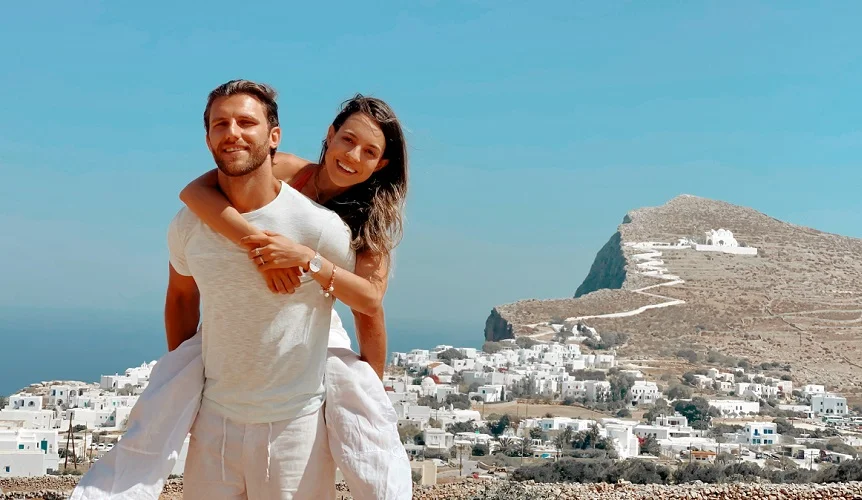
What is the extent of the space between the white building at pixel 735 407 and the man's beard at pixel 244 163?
1385 inches

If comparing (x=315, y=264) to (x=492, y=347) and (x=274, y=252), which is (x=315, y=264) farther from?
(x=492, y=347)

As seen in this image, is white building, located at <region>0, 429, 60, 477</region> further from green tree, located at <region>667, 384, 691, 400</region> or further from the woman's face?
green tree, located at <region>667, 384, 691, 400</region>

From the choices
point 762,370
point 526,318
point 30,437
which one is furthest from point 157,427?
point 526,318

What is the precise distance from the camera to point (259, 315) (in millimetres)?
2178

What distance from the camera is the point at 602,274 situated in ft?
259

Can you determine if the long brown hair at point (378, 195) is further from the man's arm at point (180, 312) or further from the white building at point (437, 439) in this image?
the white building at point (437, 439)

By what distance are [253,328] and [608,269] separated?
76.4 metres

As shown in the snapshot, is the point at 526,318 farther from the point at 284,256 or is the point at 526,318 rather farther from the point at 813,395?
the point at 284,256

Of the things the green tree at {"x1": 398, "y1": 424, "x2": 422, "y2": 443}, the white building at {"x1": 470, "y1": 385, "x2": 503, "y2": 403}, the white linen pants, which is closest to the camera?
the white linen pants

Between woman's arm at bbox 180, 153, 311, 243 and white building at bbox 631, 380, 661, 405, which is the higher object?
white building at bbox 631, 380, 661, 405

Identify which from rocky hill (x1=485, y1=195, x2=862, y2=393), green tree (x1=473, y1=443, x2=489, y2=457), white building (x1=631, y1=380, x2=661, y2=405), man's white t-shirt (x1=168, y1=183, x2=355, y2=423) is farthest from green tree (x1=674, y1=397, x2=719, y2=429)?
man's white t-shirt (x1=168, y1=183, x2=355, y2=423)

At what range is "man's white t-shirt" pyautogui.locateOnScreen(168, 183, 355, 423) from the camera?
217cm

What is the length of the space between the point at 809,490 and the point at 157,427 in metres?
10.1

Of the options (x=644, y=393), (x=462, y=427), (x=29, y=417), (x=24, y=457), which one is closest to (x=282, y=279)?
(x=24, y=457)
